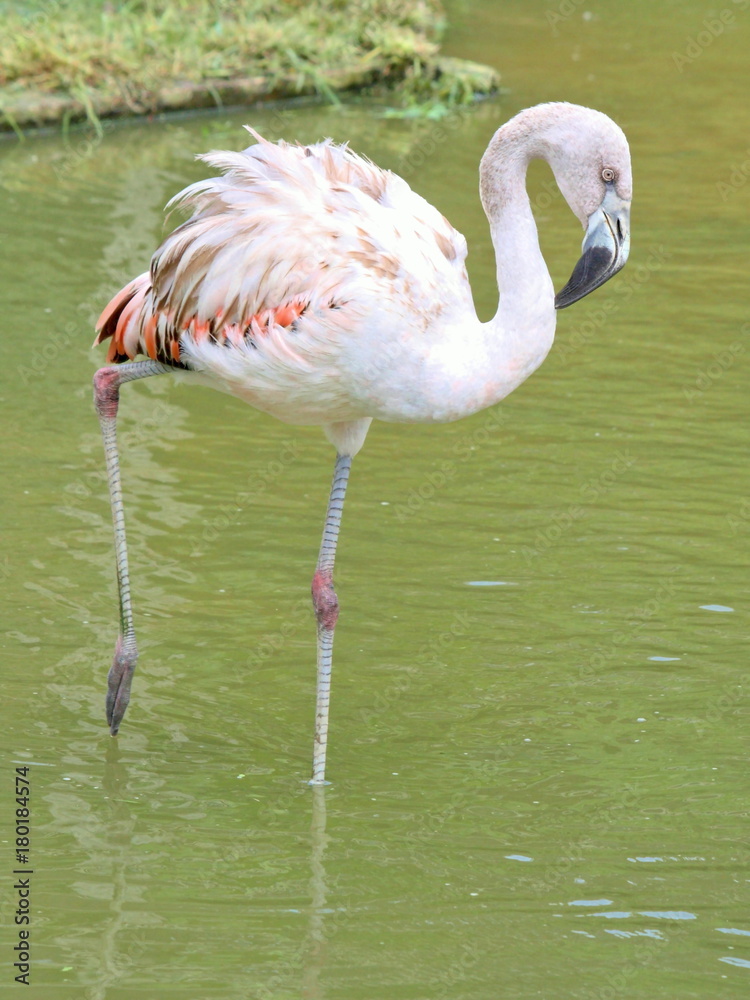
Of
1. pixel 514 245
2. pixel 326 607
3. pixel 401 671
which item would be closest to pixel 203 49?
pixel 401 671

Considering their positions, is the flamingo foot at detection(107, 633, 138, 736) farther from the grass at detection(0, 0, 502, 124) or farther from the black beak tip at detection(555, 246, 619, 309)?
the grass at detection(0, 0, 502, 124)

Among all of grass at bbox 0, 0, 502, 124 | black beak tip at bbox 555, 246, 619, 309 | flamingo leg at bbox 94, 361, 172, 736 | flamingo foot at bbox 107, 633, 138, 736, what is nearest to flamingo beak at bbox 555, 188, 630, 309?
black beak tip at bbox 555, 246, 619, 309

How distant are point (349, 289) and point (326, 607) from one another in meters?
1.12

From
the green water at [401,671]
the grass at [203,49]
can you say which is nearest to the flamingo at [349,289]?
the green water at [401,671]

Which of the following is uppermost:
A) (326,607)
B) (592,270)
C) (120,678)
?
(592,270)

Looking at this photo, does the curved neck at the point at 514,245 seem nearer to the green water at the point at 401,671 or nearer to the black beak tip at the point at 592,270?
the black beak tip at the point at 592,270

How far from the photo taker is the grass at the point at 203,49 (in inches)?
433

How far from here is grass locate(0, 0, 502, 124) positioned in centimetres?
1100

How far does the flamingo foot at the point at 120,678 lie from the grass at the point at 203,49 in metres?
7.03

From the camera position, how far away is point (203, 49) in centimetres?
1193

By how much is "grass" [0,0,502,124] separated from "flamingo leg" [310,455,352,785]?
6933 mm

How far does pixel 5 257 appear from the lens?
27.8 ft

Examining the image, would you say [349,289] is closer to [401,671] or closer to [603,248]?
[603,248]

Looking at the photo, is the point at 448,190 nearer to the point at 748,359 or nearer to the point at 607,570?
the point at 748,359
